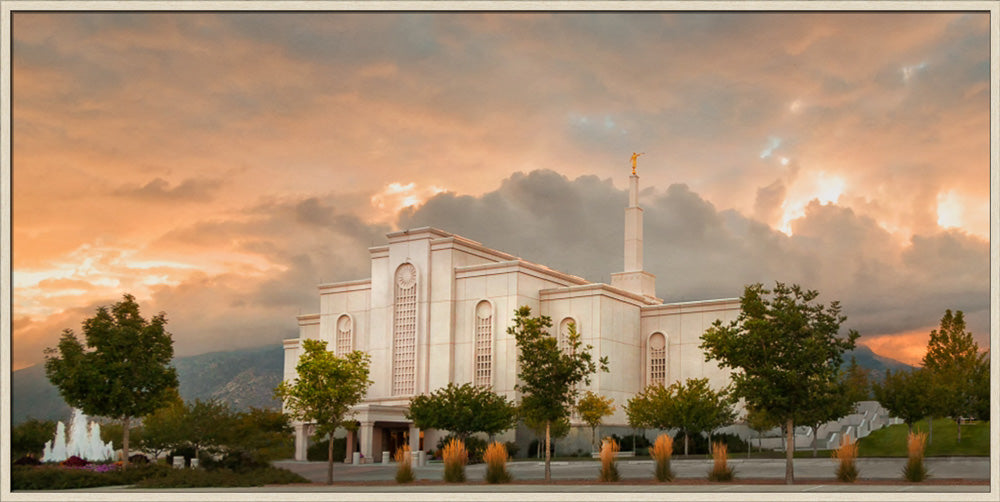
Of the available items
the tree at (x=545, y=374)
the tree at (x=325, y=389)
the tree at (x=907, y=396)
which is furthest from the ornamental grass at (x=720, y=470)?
the tree at (x=907, y=396)

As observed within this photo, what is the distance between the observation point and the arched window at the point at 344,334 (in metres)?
83.6

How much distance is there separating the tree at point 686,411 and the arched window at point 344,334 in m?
27.6

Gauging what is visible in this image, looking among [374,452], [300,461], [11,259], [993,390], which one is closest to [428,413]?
[374,452]

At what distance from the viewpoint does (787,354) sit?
34.5 meters

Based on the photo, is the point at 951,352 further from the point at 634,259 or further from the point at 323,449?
the point at 323,449

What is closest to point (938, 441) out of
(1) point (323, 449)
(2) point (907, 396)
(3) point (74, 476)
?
(2) point (907, 396)

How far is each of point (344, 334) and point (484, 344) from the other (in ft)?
49.6

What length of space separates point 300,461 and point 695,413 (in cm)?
2969

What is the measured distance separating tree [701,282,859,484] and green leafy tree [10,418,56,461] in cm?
3442

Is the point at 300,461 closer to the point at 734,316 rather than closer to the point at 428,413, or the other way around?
the point at 428,413

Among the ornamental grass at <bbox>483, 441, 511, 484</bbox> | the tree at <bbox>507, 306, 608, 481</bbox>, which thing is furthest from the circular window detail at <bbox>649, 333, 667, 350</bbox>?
the ornamental grass at <bbox>483, 441, 511, 484</bbox>

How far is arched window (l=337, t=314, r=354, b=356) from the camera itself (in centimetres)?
8362

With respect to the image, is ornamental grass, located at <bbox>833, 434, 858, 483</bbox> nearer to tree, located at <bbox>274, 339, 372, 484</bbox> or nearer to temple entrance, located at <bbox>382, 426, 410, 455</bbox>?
tree, located at <bbox>274, 339, 372, 484</bbox>

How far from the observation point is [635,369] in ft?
252
